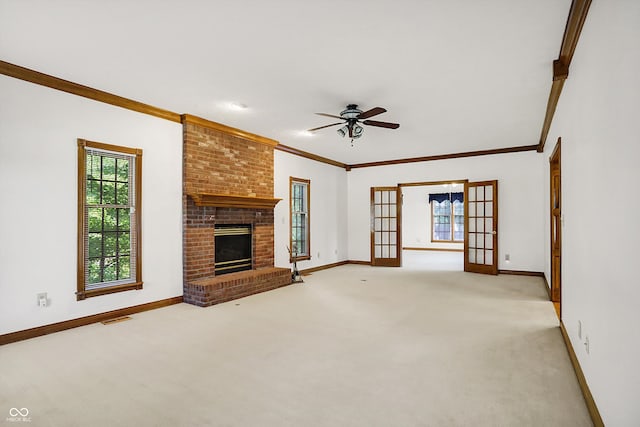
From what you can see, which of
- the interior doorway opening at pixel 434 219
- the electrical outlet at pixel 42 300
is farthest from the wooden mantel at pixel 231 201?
the interior doorway opening at pixel 434 219

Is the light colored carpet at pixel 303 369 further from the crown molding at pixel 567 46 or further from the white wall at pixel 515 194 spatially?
the white wall at pixel 515 194

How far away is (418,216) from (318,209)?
6.71 metres

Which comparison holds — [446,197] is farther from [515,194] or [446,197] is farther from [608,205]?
[608,205]

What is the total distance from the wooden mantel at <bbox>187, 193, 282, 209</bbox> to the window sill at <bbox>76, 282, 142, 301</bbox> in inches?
54.0

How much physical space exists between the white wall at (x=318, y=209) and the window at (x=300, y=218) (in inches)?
6.2

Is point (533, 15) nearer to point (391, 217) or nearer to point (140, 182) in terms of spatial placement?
point (140, 182)

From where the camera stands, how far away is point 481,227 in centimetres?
786

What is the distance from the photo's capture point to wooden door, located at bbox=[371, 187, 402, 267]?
8984 mm

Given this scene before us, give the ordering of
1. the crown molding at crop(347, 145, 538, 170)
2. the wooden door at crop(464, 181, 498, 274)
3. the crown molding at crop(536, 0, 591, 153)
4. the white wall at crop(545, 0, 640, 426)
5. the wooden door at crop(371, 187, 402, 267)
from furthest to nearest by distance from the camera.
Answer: the wooden door at crop(371, 187, 402, 267) < the wooden door at crop(464, 181, 498, 274) < the crown molding at crop(347, 145, 538, 170) < the crown molding at crop(536, 0, 591, 153) < the white wall at crop(545, 0, 640, 426)

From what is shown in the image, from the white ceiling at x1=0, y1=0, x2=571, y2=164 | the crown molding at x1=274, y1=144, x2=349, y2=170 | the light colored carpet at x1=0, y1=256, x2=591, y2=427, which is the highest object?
the white ceiling at x1=0, y1=0, x2=571, y2=164

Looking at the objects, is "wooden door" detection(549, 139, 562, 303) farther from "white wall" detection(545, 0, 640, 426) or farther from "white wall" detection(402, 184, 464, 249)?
"white wall" detection(402, 184, 464, 249)

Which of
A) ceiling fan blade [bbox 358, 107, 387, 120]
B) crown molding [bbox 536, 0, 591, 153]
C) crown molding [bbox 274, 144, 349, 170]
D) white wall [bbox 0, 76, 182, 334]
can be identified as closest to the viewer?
crown molding [bbox 536, 0, 591, 153]

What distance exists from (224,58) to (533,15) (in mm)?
2612

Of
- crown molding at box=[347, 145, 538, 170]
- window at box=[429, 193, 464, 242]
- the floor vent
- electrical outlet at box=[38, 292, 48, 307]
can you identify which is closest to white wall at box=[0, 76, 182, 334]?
electrical outlet at box=[38, 292, 48, 307]
